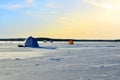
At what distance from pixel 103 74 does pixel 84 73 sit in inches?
38.7

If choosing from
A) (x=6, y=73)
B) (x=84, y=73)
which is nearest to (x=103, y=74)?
(x=84, y=73)

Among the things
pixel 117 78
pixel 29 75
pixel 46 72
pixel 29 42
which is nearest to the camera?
pixel 117 78

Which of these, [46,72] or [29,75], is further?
[46,72]

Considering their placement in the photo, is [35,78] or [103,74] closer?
[35,78]

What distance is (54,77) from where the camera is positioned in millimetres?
16047

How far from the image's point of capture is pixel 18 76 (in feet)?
53.7

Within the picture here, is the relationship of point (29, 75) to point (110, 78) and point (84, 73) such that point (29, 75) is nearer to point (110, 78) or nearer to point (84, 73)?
point (84, 73)

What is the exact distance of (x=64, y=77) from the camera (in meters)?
16.0

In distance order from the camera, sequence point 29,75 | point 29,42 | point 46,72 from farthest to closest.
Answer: point 29,42 < point 46,72 < point 29,75

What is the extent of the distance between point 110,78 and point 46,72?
3854mm

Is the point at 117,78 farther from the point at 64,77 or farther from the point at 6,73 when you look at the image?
the point at 6,73

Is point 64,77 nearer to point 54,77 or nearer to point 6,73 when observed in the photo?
point 54,77

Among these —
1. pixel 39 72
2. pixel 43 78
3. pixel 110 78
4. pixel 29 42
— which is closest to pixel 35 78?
pixel 43 78

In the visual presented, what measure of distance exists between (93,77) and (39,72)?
3302 millimetres
